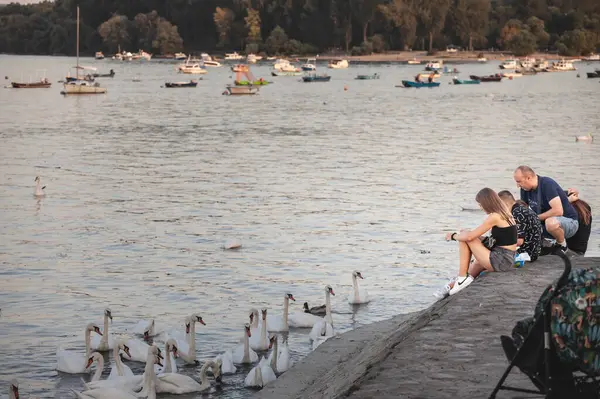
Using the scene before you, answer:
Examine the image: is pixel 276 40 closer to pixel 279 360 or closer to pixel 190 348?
pixel 190 348

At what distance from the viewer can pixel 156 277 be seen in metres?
18.0

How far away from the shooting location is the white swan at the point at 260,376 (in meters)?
11.9

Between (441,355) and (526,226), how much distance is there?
11.2 feet

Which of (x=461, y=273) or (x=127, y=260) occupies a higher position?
(x=461, y=273)

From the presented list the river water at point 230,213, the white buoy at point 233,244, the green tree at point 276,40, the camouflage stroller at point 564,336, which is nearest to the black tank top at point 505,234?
the river water at point 230,213

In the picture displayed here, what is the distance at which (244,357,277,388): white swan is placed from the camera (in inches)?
468

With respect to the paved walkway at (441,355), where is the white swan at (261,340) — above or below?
below

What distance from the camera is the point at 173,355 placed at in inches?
498

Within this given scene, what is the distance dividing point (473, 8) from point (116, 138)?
461 feet

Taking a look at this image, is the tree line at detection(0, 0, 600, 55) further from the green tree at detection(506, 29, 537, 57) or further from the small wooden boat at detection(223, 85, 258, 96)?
the small wooden boat at detection(223, 85, 258, 96)

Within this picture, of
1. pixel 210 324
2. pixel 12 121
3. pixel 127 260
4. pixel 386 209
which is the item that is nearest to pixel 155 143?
pixel 12 121

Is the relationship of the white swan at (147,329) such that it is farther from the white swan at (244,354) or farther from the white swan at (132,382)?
the white swan at (132,382)

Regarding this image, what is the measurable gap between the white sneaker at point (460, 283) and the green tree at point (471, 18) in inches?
6734

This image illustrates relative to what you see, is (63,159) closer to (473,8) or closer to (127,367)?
(127,367)
